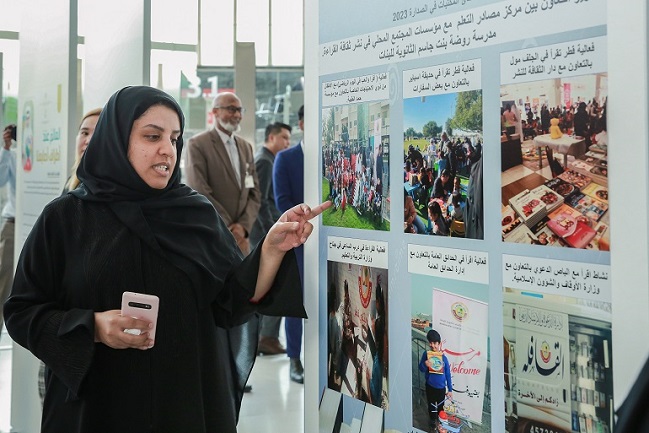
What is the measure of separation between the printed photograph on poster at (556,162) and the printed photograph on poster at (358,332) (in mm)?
461

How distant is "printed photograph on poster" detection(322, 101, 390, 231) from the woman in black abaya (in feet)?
0.63

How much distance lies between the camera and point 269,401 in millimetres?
4918

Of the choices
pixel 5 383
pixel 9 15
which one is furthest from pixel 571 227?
pixel 9 15

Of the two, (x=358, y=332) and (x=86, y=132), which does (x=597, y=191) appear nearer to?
(x=358, y=332)

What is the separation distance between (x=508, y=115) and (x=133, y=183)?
46.5 inches

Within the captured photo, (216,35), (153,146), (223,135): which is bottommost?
(153,146)

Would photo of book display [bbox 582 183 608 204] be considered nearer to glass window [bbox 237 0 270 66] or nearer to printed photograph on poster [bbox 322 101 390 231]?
printed photograph on poster [bbox 322 101 390 231]

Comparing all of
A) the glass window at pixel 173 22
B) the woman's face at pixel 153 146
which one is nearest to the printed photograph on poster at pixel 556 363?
the woman's face at pixel 153 146

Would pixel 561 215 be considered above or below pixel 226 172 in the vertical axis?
below

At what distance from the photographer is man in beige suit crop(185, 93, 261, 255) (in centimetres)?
506

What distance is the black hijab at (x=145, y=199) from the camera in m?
2.21

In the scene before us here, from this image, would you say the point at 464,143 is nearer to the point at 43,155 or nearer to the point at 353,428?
the point at 353,428

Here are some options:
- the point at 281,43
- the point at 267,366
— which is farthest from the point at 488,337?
the point at 281,43

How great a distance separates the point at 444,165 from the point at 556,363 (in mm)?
489
